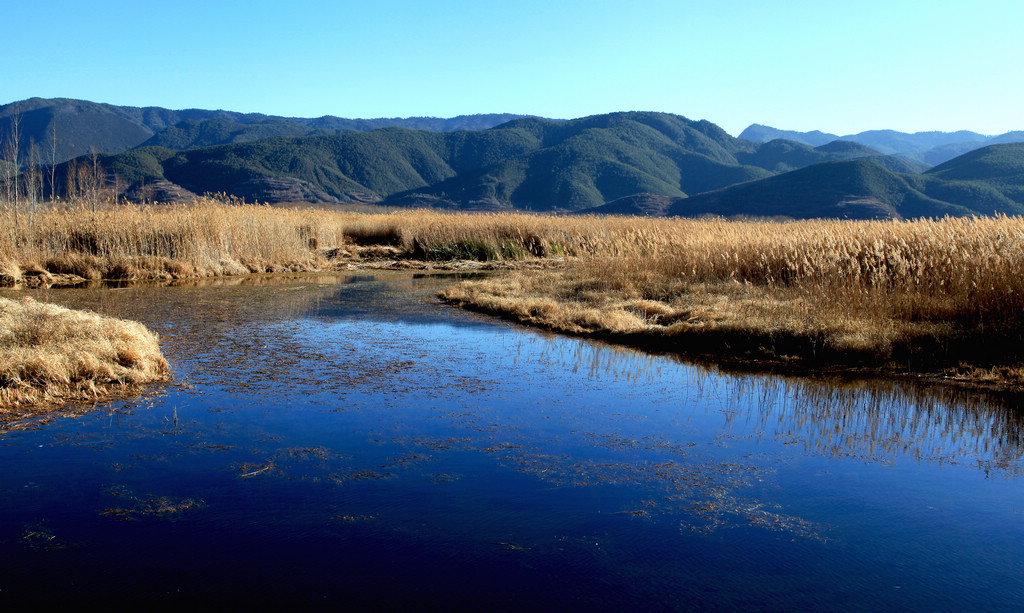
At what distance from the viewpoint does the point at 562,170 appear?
13012 cm

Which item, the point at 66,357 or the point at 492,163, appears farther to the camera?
the point at 492,163

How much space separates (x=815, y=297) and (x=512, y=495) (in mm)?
7286

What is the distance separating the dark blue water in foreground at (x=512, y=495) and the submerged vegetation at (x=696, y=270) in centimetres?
144

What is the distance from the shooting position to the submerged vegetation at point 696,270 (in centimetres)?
878

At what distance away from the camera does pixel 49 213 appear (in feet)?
61.3

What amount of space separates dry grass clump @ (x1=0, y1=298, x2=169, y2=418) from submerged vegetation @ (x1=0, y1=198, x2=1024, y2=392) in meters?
6.09

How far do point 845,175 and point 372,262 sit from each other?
8154cm

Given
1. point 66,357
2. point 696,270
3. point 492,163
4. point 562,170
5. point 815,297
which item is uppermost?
point 492,163

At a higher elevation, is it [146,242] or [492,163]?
[492,163]

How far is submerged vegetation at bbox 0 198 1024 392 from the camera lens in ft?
28.8

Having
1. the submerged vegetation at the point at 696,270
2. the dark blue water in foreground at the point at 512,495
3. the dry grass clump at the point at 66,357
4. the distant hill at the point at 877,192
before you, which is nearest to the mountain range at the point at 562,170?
the distant hill at the point at 877,192

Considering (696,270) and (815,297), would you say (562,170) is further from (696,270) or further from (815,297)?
(815,297)

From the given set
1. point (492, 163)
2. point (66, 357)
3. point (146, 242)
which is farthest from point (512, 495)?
point (492, 163)

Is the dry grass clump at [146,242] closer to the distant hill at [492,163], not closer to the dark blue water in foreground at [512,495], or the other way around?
the dark blue water in foreground at [512,495]
